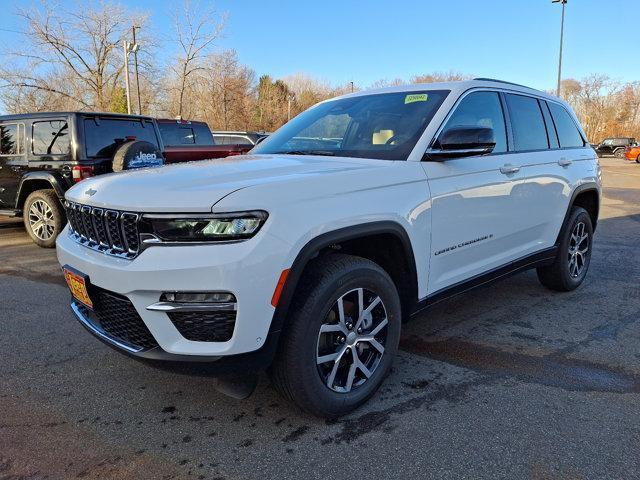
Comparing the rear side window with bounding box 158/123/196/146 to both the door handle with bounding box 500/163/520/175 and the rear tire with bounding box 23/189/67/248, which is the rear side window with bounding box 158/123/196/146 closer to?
the rear tire with bounding box 23/189/67/248

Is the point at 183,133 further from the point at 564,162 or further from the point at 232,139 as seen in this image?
the point at 564,162

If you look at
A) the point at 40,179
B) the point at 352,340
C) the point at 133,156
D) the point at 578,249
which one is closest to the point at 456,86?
the point at 352,340

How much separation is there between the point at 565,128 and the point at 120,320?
4385mm

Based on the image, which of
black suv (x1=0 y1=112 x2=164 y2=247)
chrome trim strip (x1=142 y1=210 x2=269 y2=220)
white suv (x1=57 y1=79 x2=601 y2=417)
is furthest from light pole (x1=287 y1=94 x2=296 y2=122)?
chrome trim strip (x1=142 y1=210 x2=269 y2=220)

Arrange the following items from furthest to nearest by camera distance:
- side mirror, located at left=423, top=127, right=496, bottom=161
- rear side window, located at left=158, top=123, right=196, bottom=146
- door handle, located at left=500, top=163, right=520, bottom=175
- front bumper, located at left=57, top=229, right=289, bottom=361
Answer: rear side window, located at left=158, top=123, right=196, bottom=146
door handle, located at left=500, top=163, right=520, bottom=175
side mirror, located at left=423, top=127, right=496, bottom=161
front bumper, located at left=57, top=229, right=289, bottom=361

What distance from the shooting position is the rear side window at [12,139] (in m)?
7.41

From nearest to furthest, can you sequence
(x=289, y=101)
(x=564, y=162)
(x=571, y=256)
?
(x=564, y=162) < (x=571, y=256) < (x=289, y=101)

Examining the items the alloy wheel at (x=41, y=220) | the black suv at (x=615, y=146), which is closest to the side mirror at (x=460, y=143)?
the alloy wheel at (x=41, y=220)

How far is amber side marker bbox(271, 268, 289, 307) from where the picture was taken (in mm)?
2252

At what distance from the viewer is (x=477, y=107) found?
3.63 meters

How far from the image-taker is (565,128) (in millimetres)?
4863

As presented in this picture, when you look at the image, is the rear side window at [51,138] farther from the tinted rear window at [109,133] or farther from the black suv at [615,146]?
the black suv at [615,146]

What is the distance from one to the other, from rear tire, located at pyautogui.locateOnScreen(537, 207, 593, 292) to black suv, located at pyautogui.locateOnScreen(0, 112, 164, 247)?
16.8 ft

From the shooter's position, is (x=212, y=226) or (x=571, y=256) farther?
(x=571, y=256)
